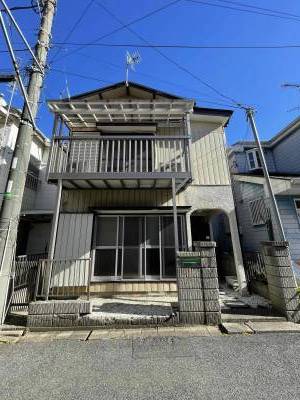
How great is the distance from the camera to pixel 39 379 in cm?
291

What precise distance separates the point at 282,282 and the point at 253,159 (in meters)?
9.44

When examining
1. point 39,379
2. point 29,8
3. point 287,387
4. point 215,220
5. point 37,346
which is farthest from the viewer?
point 215,220

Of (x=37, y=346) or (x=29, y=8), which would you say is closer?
(x=37, y=346)

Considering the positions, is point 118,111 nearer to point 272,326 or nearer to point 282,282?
point 282,282

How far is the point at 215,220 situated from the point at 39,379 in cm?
966

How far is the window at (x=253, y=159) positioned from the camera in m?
12.4

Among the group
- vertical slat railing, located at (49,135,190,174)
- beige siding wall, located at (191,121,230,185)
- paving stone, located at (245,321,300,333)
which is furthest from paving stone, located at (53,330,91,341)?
beige siding wall, located at (191,121,230,185)

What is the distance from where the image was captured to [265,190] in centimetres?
813

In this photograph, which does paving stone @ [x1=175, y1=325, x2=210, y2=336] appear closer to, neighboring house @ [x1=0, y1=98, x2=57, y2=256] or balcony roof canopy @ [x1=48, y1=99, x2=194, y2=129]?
neighboring house @ [x1=0, y1=98, x2=57, y2=256]

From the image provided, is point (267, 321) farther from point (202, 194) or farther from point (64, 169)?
point (64, 169)

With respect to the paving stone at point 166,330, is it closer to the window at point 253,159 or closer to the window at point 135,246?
the window at point 135,246

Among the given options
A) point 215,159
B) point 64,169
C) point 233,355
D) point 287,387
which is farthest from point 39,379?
point 215,159

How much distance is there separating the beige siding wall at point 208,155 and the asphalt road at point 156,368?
17.5ft

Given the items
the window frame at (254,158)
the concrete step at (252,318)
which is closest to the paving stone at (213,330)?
the concrete step at (252,318)
